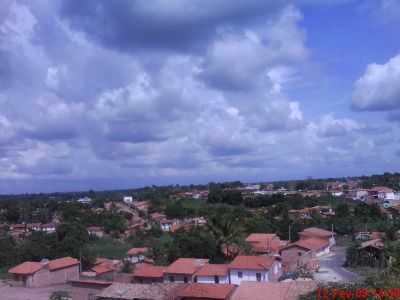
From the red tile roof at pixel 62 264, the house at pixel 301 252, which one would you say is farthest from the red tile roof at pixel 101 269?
the house at pixel 301 252

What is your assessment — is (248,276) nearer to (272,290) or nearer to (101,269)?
(272,290)

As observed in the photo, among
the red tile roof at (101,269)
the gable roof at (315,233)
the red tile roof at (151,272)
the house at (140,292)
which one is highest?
the house at (140,292)

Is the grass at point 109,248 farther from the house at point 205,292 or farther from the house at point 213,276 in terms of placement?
the house at point 205,292

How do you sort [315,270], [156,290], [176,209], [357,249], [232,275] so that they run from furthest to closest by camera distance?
[176,209], [357,249], [315,270], [232,275], [156,290]

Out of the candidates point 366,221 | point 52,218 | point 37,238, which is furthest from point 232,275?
point 52,218

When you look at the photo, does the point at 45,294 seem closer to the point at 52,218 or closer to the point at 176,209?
the point at 176,209
